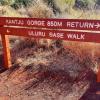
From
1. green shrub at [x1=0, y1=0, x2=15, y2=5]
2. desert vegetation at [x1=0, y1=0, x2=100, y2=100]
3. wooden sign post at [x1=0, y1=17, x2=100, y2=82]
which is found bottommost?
green shrub at [x1=0, y1=0, x2=15, y2=5]

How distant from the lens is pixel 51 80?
20.9ft

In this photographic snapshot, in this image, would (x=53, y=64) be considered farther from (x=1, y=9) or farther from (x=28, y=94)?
(x=1, y=9)

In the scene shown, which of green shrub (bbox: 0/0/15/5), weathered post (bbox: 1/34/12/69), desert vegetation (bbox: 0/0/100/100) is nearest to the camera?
desert vegetation (bbox: 0/0/100/100)

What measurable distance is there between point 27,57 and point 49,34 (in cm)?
133

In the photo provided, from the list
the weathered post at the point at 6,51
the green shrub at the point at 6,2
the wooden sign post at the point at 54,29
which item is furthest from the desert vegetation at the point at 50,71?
the green shrub at the point at 6,2

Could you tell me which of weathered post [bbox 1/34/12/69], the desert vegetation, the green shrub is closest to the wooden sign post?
weathered post [bbox 1/34/12/69]

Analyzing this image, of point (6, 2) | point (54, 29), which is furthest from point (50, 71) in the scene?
Answer: point (6, 2)

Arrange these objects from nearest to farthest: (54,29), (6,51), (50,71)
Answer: (54,29) → (50,71) → (6,51)

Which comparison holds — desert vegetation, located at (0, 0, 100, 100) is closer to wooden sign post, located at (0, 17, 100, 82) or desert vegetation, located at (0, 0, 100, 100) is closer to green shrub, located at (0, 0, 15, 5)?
wooden sign post, located at (0, 17, 100, 82)

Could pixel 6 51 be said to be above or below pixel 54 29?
below

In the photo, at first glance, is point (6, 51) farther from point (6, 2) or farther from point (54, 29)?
point (6, 2)

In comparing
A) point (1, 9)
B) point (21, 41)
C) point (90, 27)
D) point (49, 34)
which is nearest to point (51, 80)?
point (49, 34)

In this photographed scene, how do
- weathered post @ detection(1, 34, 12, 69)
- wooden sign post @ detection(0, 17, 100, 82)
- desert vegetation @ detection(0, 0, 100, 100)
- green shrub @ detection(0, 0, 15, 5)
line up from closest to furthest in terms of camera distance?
wooden sign post @ detection(0, 17, 100, 82)
desert vegetation @ detection(0, 0, 100, 100)
weathered post @ detection(1, 34, 12, 69)
green shrub @ detection(0, 0, 15, 5)

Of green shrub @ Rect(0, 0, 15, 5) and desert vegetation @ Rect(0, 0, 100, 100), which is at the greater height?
desert vegetation @ Rect(0, 0, 100, 100)
